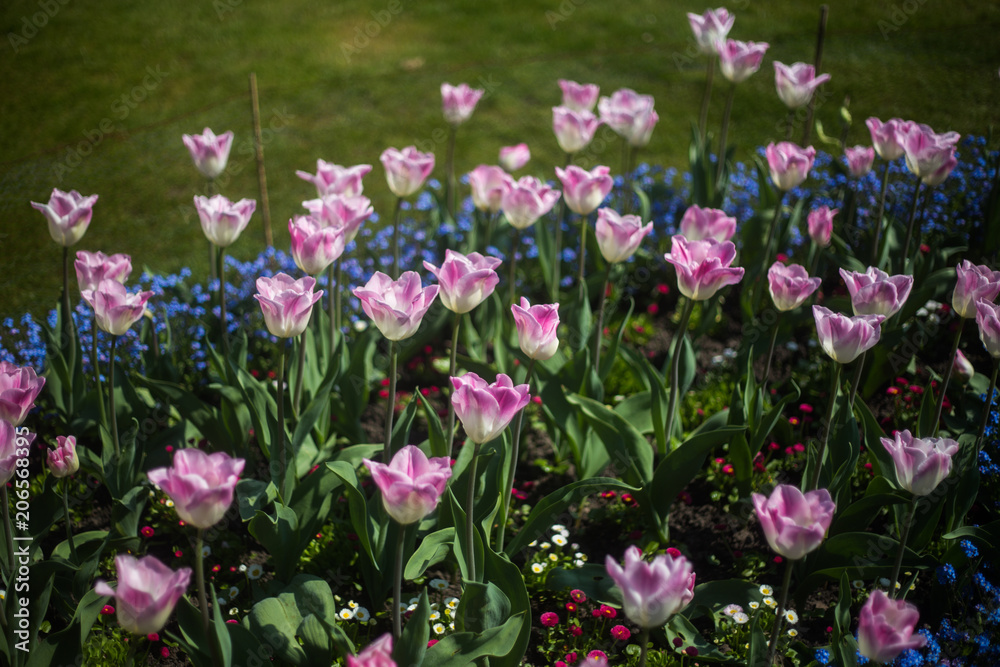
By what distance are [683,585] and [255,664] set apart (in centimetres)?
116

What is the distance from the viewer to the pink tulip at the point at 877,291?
2.27 meters

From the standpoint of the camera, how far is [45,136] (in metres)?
5.27

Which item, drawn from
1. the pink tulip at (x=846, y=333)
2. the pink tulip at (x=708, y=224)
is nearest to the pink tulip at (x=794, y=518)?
the pink tulip at (x=846, y=333)

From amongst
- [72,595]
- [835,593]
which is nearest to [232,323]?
[72,595]

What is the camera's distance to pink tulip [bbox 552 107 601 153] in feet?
11.3

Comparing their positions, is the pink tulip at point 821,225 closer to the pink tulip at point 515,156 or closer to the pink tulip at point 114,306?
the pink tulip at point 515,156

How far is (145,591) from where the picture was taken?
1534 mm

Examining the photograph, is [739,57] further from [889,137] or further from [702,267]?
[702,267]

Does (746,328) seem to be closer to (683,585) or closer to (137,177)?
(683,585)

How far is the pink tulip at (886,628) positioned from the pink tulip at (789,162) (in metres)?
1.92

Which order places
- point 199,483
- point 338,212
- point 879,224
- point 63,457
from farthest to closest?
1. point 879,224
2. point 338,212
3. point 63,457
4. point 199,483

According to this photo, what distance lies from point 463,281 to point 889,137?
6.68ft

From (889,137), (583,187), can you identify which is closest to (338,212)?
Answer: (583,187)

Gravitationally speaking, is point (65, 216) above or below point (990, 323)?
above
